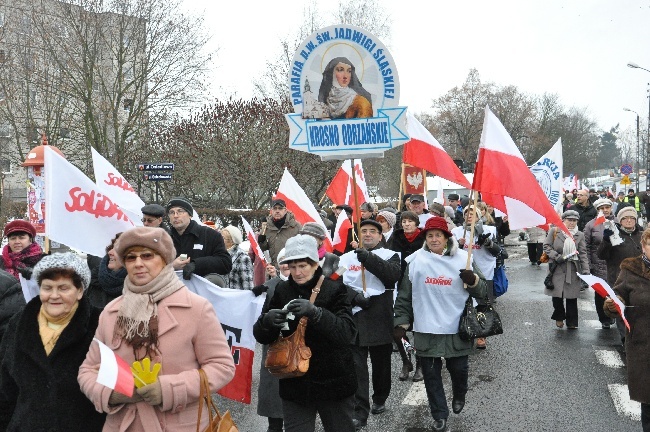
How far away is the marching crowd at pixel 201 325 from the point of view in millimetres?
3357

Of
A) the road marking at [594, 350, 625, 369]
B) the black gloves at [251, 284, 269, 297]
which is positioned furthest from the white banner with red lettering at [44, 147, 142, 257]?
the road marking at [594, 350, 625, 369]

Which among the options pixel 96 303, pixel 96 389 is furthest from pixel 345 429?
pixel 96 303

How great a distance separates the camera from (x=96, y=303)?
623cm

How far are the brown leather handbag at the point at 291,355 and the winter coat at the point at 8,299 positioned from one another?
1.58 meters

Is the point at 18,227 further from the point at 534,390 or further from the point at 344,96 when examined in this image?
the point at 534,390

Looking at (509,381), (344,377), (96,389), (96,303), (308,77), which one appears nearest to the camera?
(96,389)

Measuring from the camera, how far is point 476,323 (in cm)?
627

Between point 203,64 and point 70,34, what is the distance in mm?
4787

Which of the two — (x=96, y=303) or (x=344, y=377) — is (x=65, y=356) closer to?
(x=344, y=377)

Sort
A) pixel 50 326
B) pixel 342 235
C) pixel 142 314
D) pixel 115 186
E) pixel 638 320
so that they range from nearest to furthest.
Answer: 1. pixel 142 314
2. pixel 50 326
3. pixel 638 320
4. pixel 115 186
5. pixel 342 235

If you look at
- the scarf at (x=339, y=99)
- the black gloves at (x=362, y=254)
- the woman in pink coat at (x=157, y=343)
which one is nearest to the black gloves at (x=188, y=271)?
the black gloves at (x=362, y=254)

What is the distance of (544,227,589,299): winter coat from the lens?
10508 millimetres

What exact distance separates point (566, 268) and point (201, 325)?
8256 millimetres

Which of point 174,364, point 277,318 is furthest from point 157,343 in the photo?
point 277,318
